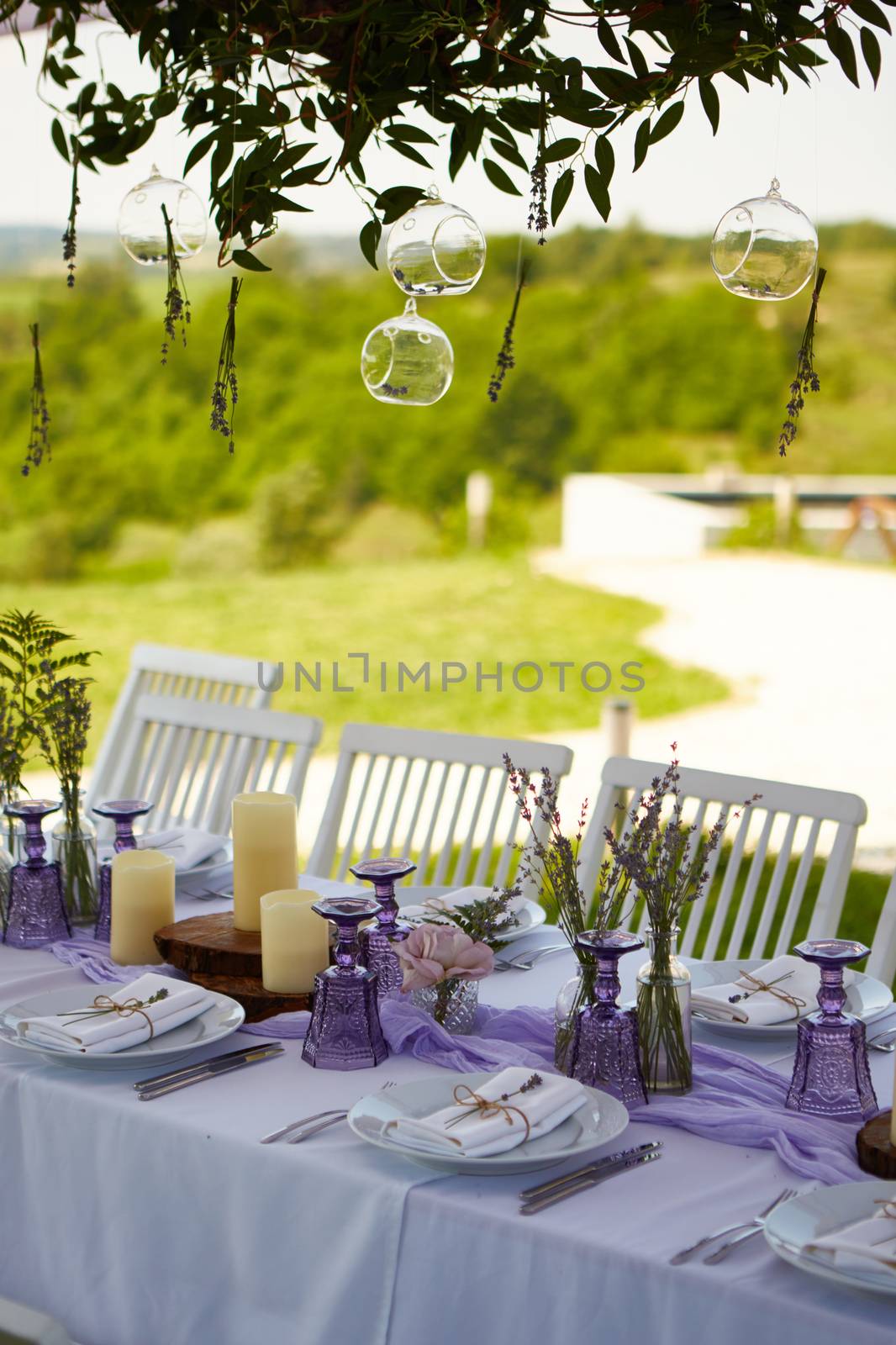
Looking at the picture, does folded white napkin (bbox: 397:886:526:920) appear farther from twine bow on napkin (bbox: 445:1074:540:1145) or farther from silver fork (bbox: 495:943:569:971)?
twine bow on napkin (bbox: 445:1074:540:1145)

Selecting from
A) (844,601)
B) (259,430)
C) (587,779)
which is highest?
(259,430)

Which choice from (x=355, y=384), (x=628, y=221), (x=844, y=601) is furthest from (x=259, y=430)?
(x=844, y=601)

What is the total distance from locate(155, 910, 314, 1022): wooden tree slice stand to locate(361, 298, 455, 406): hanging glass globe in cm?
63

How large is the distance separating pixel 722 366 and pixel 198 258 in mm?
3724

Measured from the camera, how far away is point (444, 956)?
1.40m

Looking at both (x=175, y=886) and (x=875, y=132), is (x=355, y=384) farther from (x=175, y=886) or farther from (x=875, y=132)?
(x=175, y=886)

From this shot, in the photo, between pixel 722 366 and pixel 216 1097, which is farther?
pixel 722 366

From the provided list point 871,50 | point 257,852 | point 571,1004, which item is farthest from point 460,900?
point 871,50

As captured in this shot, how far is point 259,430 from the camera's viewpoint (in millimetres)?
10469

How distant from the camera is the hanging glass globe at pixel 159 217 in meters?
1.58

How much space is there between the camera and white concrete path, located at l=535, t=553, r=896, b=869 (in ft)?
26.1

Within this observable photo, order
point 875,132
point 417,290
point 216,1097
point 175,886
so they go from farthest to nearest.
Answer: point 875,132 → point 175,886 → point 417,290 → point 216,1097

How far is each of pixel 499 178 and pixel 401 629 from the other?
822cm

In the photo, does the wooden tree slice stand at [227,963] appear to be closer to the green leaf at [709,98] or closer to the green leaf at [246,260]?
the green leaf at [246,260]
